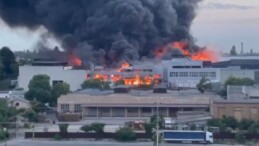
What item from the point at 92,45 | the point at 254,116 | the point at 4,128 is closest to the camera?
the point at 4,128

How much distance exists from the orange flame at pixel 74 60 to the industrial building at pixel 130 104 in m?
13.9

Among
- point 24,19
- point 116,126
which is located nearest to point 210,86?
point 116,126

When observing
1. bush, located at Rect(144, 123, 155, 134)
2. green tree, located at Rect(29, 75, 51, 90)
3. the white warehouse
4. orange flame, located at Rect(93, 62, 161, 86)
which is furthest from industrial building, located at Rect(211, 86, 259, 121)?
the white warehouse

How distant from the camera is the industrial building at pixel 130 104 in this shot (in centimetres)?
3067

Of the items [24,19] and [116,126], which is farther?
[24,19]

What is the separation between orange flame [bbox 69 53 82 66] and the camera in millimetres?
45900

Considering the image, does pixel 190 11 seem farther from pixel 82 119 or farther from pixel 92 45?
pixel 82 119

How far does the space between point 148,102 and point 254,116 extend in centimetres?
401

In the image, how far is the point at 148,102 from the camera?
101 ft

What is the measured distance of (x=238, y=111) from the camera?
93.1ft

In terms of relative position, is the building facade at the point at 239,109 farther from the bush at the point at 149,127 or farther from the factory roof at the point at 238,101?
the bush at the point at 149,127

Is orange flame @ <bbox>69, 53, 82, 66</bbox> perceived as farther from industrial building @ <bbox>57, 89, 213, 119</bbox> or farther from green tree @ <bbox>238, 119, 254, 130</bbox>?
green tree @ <bbox>238, 119, 254, 130</bbox>

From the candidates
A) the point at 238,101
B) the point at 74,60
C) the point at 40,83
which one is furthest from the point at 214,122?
the point at 74,60

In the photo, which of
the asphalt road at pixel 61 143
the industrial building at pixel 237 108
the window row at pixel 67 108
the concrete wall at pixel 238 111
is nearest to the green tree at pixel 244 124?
the industrial building at pixel 237 108
